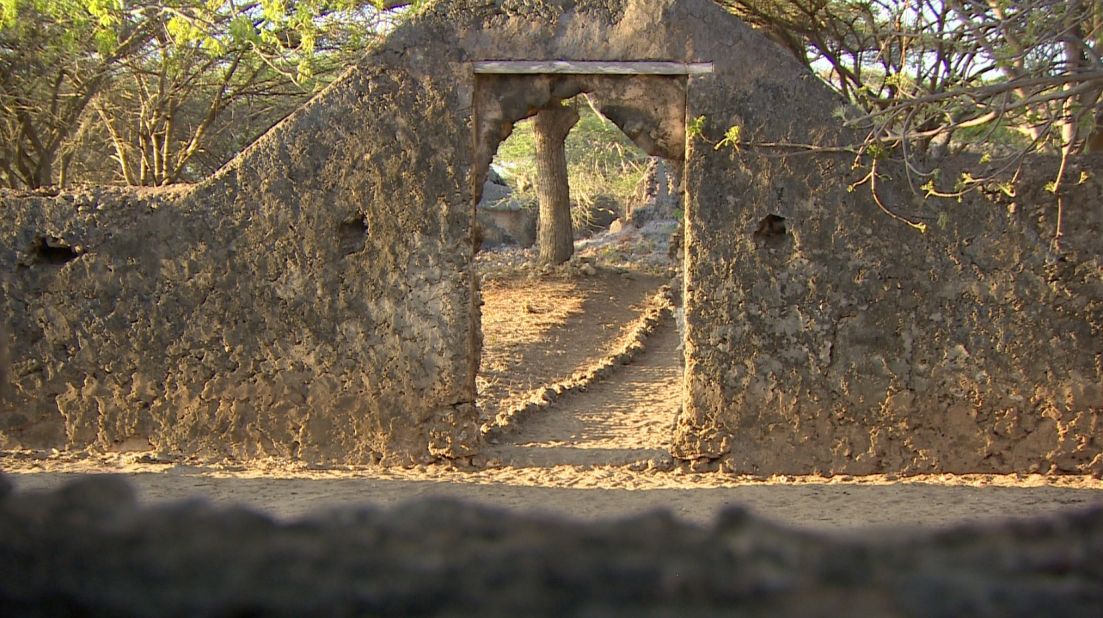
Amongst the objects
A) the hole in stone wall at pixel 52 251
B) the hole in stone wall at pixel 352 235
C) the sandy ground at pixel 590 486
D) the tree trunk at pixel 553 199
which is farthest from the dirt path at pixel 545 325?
the hole in stone wall at pixel 52 251

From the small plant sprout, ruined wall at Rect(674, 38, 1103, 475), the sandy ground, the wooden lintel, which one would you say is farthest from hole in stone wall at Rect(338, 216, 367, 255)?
the small plant sprout

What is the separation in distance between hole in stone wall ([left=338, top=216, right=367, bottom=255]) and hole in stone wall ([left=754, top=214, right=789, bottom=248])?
7.89 ft

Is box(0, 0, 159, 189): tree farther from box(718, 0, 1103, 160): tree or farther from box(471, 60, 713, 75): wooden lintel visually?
box(718, 0, 1103, 160): tree

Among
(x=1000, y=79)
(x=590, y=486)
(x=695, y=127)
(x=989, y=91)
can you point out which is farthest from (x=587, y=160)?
(x=989, y=91)

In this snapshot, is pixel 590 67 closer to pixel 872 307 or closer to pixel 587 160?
pixel 872 307

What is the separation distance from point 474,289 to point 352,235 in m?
0.83

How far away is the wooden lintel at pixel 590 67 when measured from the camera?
19.4 ft

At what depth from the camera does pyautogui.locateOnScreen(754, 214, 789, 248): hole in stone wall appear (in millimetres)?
5973

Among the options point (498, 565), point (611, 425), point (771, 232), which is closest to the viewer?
point (498, 565)

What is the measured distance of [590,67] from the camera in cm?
597

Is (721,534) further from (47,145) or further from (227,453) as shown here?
(47,145)

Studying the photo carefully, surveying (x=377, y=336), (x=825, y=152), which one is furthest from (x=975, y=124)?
(x=377, y=336)

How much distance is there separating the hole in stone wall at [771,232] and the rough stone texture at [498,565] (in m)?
5.36

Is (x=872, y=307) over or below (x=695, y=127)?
below
